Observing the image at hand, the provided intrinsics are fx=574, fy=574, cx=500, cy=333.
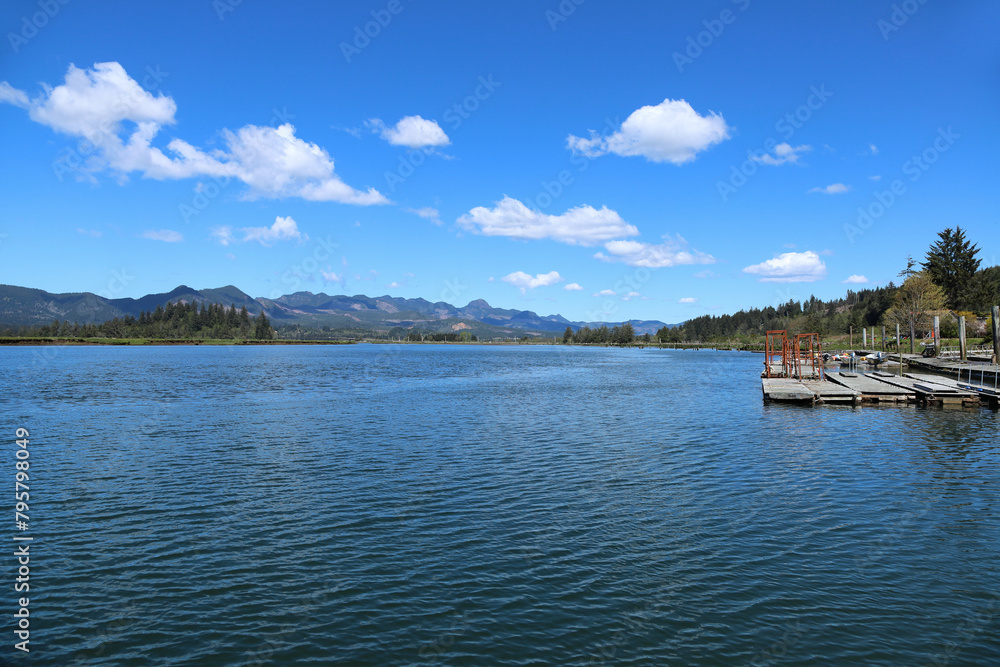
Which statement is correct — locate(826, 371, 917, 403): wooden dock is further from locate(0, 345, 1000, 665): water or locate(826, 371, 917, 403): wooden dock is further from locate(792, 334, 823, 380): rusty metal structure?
locate(0, 345, 1000, 665): water

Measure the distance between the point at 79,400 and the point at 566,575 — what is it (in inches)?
2248

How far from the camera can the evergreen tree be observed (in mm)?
124625

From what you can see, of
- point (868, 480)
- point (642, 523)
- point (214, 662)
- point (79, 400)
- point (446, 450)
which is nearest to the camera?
point (214, 662)

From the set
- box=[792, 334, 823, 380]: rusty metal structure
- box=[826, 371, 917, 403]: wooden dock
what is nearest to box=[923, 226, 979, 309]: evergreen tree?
box=[792, 334, 823, 380]: rusty metal structure

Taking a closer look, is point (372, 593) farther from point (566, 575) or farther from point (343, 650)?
point (566, 575)

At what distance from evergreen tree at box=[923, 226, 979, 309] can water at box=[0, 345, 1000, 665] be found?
112 meters

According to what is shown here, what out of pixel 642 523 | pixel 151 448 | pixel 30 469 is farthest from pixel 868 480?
pixel 30 469

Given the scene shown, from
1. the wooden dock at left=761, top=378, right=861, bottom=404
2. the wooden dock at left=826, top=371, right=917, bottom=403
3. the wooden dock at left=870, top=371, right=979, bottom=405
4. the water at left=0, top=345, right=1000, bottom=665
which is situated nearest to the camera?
the water at left=0, top=345, right=1000, bottom=665

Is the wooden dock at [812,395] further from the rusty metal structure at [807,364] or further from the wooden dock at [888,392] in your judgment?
the rusty metal structure at [807,364]

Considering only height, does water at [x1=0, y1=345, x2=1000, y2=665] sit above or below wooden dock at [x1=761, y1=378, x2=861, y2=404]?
below

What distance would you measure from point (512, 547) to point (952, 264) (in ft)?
484

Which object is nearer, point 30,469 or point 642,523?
point 642,523

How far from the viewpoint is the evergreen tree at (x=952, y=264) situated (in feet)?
409

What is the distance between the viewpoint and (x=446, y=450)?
103ft
